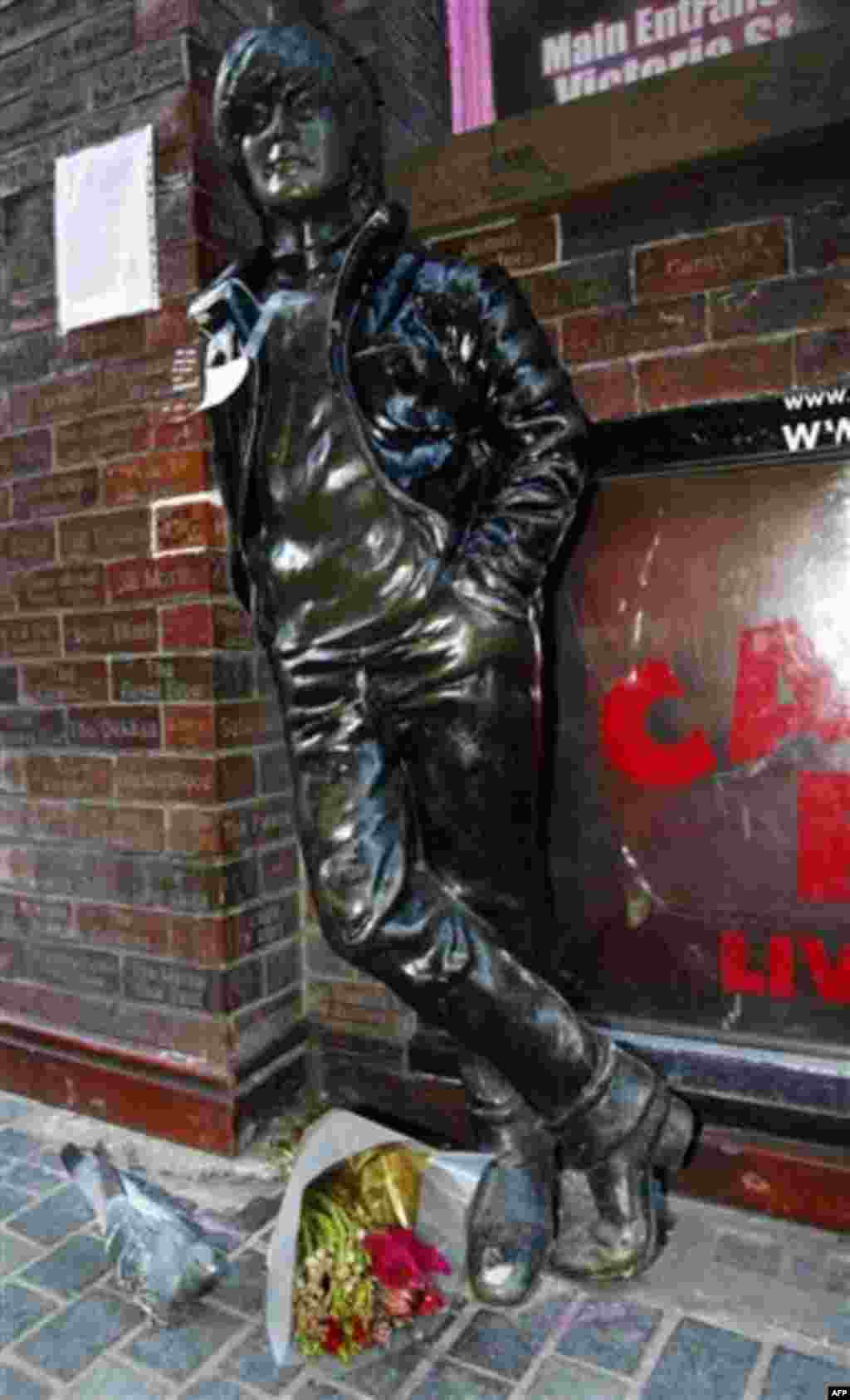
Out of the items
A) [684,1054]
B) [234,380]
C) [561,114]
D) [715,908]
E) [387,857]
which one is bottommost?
[684,1054]

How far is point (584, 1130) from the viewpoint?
1.80 meters

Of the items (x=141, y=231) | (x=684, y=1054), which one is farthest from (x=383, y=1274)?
(x=141, y=231)

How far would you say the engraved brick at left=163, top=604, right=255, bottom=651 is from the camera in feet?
Answer: 7.80

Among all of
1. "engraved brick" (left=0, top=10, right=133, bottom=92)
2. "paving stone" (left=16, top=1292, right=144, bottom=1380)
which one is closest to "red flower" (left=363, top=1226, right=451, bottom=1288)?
"paving stone" (left=16, top=1292, right=144, bottom=1380)

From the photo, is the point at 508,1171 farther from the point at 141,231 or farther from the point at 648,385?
the point at 141,231

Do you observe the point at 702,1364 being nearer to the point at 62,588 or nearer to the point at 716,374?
the point at 716,374

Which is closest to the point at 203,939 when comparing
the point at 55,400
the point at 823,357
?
the point at 55,400

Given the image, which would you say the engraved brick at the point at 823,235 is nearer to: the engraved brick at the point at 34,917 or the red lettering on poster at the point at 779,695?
the red lettering on poster at the point at 779,695

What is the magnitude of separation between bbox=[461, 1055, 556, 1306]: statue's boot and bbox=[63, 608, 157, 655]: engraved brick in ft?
4.24

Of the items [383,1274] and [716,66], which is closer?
[383,1274]

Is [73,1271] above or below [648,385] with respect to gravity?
below

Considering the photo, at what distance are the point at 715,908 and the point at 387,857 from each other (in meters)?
0.88

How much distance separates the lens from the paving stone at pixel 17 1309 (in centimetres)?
177

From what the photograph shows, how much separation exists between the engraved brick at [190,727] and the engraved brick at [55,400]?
33.1 inches
